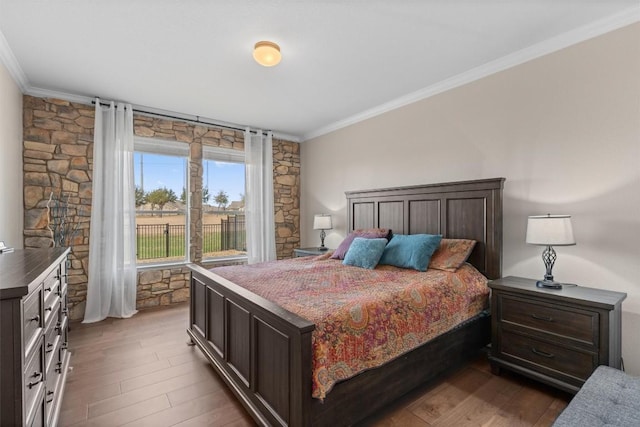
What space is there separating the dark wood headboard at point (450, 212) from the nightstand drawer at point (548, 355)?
637 millimetres

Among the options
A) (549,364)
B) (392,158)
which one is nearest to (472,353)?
(549,364)

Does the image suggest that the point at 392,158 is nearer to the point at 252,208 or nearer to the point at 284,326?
the point at 252,208

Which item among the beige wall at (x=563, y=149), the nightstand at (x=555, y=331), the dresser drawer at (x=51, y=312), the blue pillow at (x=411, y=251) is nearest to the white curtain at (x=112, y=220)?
the dresser drawer at (x=51, y=312)

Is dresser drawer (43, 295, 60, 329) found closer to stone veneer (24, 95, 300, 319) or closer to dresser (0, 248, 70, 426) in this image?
dresser (0, 248, 70, 426)

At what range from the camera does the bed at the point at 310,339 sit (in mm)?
1561

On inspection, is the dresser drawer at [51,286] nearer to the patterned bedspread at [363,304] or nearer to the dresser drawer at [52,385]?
the dresser drawer at [52,385]

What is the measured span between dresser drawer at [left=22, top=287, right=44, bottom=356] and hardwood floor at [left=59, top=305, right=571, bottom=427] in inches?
35.8

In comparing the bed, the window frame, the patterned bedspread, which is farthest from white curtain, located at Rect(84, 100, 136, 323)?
the patterned bedspread

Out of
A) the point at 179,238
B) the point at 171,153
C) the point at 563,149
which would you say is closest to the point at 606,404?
the point at 563,149

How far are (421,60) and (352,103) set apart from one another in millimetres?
1234

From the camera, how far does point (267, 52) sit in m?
2.52

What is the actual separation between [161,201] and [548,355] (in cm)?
461

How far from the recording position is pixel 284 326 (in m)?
1.58

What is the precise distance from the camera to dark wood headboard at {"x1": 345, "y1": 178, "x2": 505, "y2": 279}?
Result: 2842 millimetres
